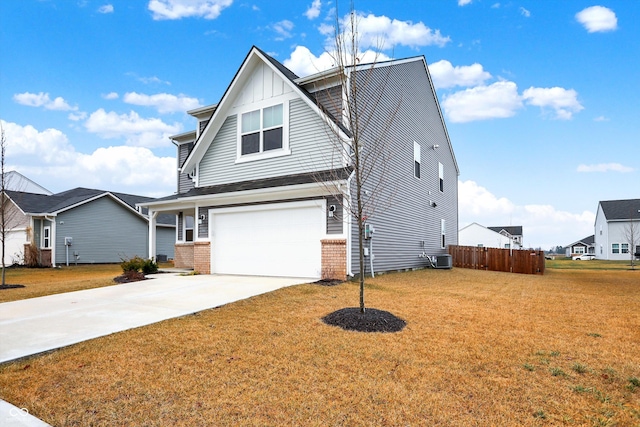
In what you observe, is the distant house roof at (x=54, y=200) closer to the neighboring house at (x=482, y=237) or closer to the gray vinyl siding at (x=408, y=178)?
the gray vinyl siding at (x=408, y=178)

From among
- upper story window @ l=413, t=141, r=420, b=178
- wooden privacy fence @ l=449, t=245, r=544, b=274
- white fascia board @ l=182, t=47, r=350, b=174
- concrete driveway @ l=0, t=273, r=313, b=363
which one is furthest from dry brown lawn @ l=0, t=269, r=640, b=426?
wooden privacy fence @ l=449, t=245, r=544, b=274

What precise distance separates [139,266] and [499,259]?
17368 mm

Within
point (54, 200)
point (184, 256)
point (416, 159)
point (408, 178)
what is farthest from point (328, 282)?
point (54, 200)

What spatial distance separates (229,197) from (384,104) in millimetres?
6865

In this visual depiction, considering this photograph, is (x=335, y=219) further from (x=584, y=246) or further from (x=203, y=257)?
(x=584, y=246)

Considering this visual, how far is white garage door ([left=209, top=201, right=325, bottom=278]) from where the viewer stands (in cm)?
1155

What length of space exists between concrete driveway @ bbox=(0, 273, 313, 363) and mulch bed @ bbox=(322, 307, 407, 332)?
2.67 m

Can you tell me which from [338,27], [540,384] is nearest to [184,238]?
[338,27]

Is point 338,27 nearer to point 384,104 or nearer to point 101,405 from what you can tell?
point 101,405

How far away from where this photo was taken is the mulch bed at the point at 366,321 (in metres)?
5.77

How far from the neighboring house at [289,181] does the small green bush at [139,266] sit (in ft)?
6.10

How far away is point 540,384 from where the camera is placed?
3852mm

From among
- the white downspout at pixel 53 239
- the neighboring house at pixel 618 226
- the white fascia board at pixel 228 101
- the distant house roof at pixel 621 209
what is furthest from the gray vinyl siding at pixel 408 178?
the distant house roof at pixel 621 209

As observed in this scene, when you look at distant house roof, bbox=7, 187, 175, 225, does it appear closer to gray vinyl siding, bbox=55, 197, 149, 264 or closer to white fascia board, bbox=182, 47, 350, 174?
gray vinyl siding, bbox=55, 197, 149, 264
